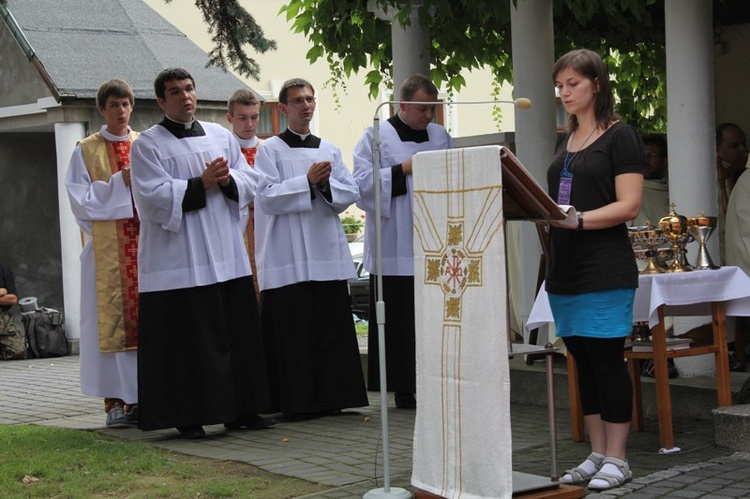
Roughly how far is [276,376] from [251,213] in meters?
1.47

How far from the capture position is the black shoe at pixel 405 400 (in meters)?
8.56

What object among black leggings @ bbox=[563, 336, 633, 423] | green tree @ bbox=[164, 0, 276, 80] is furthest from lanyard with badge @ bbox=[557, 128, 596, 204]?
Result: green tree @ bbox=[164, 0, 276, 80]

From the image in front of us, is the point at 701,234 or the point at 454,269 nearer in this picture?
the point at 454,269

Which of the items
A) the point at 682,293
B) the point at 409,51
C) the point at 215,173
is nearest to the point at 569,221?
the point at 682,293

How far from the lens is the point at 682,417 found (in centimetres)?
757

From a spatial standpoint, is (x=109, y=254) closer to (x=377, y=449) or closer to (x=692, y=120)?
(x=377, y=449)

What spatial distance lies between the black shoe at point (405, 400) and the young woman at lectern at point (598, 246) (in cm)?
287

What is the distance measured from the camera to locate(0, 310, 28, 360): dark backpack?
45.9 feet

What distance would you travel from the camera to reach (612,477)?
18.3ft

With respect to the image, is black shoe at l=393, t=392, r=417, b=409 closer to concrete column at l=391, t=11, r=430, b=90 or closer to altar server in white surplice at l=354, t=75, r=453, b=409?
altar server in white surplice at l=354, t=75, r=453, b=409

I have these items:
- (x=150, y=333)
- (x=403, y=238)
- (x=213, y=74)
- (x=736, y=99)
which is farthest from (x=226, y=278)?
(x=213, y=74)

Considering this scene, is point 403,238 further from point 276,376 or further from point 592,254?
point 592,254

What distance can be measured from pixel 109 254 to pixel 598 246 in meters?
4.03

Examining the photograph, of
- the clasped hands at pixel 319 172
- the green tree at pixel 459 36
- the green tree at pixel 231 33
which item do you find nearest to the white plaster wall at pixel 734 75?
the green tree at pixel 459 36
